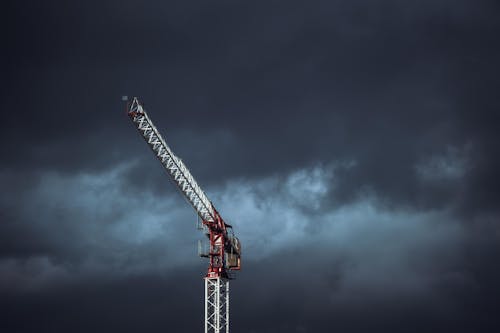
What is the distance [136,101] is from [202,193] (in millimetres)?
23549

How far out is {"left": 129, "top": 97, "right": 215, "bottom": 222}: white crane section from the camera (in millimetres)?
169625

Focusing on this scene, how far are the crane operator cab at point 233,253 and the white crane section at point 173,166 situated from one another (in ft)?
25.4

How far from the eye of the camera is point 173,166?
175m

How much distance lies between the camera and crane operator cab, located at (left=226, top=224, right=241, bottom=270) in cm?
18719

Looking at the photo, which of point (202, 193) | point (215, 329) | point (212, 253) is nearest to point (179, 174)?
point (202, 193)

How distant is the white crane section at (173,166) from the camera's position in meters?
170

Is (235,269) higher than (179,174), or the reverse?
(179,174)

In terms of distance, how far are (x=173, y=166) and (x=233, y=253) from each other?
82.2 feet

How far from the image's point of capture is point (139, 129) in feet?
558

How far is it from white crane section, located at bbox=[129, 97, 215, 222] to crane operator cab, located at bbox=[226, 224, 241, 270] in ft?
25.4

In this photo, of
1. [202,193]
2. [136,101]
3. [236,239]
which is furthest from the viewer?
[236,239]

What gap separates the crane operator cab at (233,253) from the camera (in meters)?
187

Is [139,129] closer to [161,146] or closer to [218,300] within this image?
[161,146]

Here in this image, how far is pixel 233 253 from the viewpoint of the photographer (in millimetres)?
189000
